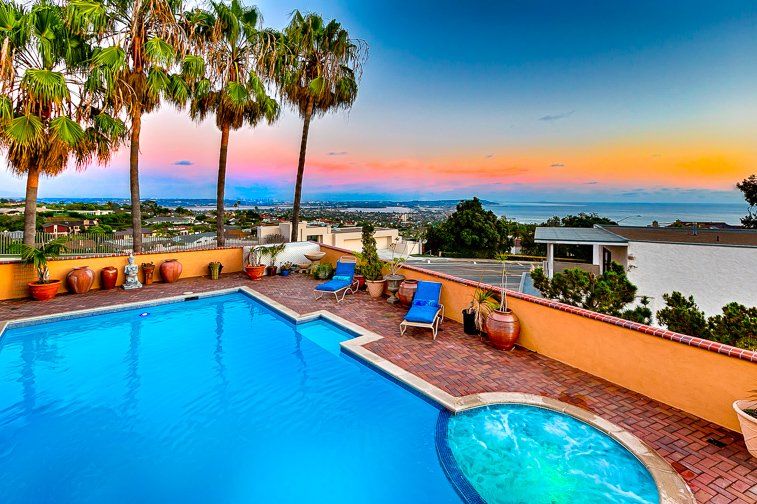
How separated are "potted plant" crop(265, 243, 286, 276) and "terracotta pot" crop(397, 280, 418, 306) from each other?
5.90 meters

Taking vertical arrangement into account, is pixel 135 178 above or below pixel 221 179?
below

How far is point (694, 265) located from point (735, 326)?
5.39 metres

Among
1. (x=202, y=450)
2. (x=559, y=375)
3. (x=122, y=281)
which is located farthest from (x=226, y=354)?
(x=122, y=281)

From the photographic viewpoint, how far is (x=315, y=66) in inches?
534

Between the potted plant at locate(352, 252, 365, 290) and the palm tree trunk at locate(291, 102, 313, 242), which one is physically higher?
the palm tree trunk at locate(291, 102, 313, 242)

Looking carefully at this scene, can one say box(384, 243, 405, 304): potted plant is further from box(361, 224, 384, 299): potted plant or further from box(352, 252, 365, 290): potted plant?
box(352, 252, 365, 290): potted plant

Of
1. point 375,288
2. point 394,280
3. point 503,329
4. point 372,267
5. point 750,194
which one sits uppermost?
point 750,194

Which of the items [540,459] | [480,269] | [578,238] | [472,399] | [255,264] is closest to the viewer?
[540,459]

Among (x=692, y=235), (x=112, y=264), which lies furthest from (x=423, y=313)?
(x=692, y=235)

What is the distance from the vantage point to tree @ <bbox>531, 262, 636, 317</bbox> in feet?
25.7

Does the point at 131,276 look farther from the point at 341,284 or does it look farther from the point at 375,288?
the point at 375,288

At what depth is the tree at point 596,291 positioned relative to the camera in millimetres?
7848

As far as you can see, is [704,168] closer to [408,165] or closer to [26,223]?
[408,165]

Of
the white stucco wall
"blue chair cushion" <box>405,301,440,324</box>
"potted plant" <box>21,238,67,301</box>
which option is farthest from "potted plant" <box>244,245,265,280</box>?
the white stucco wall
